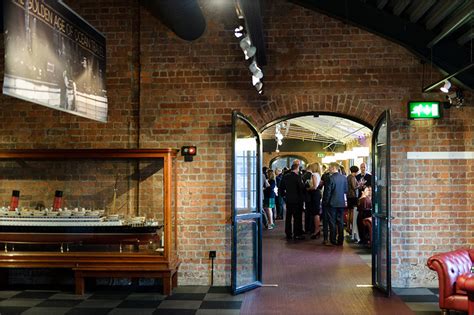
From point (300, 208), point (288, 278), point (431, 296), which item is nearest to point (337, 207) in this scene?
point (300, 208)

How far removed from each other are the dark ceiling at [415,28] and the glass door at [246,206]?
2.09 m

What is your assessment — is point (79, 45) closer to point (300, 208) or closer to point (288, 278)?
point (288, 278)

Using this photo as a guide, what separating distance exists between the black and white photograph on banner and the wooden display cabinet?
1.70 m

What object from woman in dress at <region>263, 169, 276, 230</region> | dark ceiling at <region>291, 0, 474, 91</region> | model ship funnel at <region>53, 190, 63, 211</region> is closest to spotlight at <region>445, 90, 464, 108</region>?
dark ceiling at <region>291, 0, 474, 91</region>

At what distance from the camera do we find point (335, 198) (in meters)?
10.7

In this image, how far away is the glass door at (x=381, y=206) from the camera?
6898 millimetres

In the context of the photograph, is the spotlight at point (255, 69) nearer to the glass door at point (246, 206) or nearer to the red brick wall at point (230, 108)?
the glass door at point (246, 206)

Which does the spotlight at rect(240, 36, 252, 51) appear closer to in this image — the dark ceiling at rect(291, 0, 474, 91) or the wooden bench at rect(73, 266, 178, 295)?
the dark ceiling at rect(291, 0, 474, 91)

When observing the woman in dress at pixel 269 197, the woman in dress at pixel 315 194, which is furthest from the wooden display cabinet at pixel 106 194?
the woman in dress at pixel 269 197

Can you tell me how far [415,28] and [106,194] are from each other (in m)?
4.85

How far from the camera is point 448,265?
5.61m

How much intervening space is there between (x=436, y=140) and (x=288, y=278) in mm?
2908

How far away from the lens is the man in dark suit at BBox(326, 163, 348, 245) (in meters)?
10.7

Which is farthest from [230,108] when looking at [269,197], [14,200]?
[269,197]
